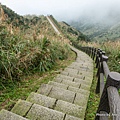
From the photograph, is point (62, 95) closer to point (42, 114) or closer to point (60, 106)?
point (60, 106)

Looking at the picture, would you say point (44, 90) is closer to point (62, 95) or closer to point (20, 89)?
point (62, 95)

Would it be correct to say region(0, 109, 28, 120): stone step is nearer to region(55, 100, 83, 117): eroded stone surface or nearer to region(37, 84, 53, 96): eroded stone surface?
region(55, 100, 83, 117): eroded stone surface

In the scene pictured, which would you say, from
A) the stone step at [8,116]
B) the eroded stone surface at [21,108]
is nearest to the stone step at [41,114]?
the eroded stone surface at [21,108]

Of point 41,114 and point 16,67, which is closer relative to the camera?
point 41,114

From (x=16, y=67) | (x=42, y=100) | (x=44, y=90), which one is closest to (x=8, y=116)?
(x=42, y=100)

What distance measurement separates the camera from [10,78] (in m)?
2.38

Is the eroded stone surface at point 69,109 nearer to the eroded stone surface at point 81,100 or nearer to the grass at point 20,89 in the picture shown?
the eroded stone surface at point 81,100

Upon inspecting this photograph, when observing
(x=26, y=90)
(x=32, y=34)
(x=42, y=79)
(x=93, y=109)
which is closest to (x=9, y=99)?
(x=26, y=90)

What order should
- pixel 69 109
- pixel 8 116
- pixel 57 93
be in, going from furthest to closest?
1. pixel 57 93
2. pixel 69 109
3. pixel 8 116

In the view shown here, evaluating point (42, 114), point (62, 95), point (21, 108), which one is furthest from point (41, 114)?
point (62, 95)

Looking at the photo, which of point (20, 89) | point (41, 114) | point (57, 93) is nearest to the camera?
point (41, 114)

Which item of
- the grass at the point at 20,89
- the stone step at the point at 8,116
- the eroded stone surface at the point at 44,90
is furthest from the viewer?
the eroded stone surface at the point at 44,90

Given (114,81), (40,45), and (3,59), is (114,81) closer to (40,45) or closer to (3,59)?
(3,59)

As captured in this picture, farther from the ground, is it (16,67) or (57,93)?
(16,67)
